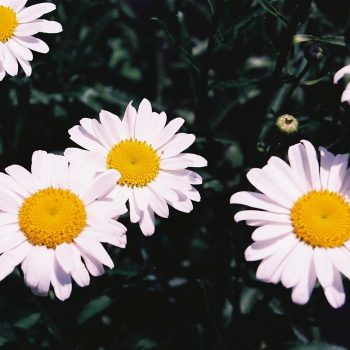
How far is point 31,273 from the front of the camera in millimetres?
1145

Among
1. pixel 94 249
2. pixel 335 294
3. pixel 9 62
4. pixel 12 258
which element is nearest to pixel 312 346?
pixel 335 294

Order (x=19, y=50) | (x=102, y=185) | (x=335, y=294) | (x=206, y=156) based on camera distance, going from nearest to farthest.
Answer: (x=335, y=294), (x=102, y=185), (x=19, y=50), (x=206, y=156)

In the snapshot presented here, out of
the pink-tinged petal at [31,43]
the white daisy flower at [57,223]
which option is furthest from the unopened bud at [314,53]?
the pink-tinged petal at [31,43]

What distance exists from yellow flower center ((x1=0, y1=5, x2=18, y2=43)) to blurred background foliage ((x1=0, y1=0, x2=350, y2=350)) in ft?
0.61

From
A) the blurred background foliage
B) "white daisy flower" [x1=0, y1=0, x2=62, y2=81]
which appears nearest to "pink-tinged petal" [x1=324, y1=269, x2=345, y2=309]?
the blurred background foliage

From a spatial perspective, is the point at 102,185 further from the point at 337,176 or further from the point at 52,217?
the point at 337,176

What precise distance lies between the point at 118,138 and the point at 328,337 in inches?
42.2

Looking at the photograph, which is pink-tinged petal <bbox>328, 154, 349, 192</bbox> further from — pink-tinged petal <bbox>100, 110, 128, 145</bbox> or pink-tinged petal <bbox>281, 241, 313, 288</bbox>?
pink-tinged petal <bbox>100, 110, 128, 145</bbox>

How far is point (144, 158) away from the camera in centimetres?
137

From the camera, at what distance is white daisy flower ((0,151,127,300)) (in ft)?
3.80

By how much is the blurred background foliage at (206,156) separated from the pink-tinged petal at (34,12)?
0.65ft

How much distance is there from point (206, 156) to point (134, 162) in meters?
0.58

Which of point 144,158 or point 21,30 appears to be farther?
point 21,30

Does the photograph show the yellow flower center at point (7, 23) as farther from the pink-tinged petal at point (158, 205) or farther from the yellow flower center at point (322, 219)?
the yellow flower center at point (322, 219)
